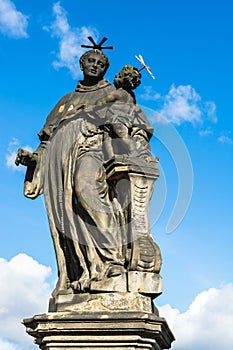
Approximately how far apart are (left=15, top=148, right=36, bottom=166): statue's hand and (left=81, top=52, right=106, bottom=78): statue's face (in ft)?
5.31

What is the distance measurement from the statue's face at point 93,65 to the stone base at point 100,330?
396cm

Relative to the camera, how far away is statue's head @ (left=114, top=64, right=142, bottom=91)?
11.0 m

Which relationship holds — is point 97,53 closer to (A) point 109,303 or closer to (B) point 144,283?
(B) point 144,283

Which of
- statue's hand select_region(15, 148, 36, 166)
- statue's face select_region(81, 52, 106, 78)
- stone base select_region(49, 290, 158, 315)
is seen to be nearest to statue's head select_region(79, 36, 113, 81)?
statue's face select_region(81, 52, 106, 78)

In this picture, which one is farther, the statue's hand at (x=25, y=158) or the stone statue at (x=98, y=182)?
the statue's hand at (x=25, y=158)

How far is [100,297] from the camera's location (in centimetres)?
954

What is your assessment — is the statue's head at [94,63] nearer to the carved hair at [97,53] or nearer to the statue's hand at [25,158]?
the carved hair at [97,53]

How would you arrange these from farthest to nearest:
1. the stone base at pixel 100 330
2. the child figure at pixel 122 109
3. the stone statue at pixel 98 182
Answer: the child figure at pixel 122 109 < the stone statue at pixel 98 182 < the stone base at pixel 100 330

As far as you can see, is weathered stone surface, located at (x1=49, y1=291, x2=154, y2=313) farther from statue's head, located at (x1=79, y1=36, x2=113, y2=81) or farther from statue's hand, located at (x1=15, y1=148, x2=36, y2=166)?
statue's head, located at (x1=79, y1=36, x2=113, y2=81)

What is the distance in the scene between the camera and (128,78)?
11.0 metres

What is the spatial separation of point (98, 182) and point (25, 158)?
1413 mm

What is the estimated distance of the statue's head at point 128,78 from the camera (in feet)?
36.1

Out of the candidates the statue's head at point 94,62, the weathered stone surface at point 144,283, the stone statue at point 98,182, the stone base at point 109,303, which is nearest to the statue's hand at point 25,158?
the stone statue at point 98,182

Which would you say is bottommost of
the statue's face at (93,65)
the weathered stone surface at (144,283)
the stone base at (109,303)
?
the stone base at (109,303)
